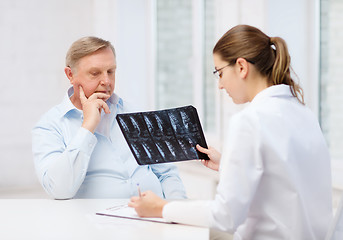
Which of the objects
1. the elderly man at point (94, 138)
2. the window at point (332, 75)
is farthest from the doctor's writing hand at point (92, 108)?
the window at point (332, 75)

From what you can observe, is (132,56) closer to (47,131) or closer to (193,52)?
(193,52)

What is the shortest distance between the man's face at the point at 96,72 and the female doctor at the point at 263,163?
2.14ft

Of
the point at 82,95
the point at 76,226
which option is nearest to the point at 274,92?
the point at 76,226

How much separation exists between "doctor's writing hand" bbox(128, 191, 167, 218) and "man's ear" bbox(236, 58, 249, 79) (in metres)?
0.44

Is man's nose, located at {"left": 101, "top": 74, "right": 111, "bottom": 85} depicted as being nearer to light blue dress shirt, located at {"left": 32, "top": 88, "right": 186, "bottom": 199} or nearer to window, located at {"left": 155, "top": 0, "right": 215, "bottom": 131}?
light blue dress shirt, located at {"left": 32, "top": 88, "right": 186, "bottom": 199}

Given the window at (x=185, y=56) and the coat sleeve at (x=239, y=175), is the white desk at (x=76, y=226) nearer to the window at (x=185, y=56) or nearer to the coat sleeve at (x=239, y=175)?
the coat sleeve at (x=239, y=175)

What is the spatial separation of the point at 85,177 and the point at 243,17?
141 cm

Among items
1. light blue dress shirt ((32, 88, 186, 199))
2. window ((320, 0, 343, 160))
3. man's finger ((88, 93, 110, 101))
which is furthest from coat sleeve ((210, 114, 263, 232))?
window ((320, 0, 343, 160))

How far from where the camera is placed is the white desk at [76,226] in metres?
1.33

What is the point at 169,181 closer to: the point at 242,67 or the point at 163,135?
the point at 163,135

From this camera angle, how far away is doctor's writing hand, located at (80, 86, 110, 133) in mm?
1910

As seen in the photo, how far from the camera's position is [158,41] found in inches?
167

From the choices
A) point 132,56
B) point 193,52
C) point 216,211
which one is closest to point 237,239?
point 216,211

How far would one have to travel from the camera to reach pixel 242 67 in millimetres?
1501
